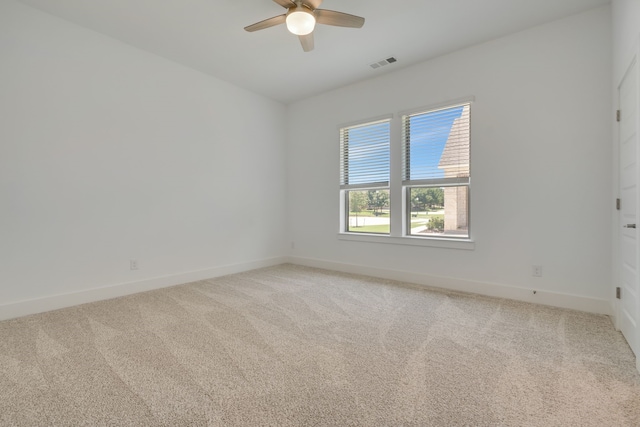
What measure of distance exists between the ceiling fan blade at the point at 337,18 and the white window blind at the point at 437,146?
1.74m

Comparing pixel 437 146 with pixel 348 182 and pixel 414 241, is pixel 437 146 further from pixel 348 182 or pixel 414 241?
pixel 348 182

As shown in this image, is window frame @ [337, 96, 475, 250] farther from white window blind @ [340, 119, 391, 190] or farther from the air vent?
the air vent

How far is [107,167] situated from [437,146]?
397 centimetres

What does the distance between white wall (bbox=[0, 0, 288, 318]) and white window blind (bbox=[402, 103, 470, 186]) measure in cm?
252

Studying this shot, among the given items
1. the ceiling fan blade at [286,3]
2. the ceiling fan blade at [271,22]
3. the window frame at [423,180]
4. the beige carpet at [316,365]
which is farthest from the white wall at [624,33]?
the ceiling fan blade at [271,22]

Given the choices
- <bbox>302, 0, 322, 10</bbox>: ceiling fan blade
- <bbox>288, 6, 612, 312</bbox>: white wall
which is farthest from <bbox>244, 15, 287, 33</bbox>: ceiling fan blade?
<bbox>288, 6, 612, 312</bbox>: white wall

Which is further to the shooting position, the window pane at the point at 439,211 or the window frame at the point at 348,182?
the window frame at the point at 348,182

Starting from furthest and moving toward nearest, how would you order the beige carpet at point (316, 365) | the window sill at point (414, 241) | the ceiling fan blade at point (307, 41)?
1. the window sill at point (414, 241)
2. the ceiling fan blade at point (307, 41)
3. the beige carpet at point (316, 365)

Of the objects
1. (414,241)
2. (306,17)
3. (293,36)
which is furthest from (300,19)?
(414,241)

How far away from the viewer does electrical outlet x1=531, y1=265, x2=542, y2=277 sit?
309 centimetres

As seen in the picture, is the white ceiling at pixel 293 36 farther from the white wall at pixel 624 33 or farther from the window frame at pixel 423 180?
the window frame at pixel 423 180

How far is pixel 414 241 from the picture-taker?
394 centimetres

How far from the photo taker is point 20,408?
1.47 m

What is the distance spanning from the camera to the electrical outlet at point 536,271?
3.09m
